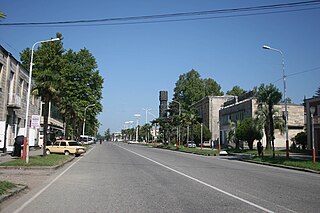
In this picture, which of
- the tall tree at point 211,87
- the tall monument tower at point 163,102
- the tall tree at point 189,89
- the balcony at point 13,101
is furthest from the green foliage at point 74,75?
the tall monument tower at point 163,102

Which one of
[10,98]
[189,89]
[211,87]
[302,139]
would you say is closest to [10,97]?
[10,98]

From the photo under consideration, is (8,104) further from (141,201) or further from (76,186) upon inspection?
(141,201)

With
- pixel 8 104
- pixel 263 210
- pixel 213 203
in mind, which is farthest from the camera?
A: pixel 8 104

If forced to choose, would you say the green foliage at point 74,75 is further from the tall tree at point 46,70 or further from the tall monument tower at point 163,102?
the tall monument tower at point 163,102

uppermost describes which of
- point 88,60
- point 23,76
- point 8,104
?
point 88,60

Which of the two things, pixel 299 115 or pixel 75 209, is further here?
pixel 299 115

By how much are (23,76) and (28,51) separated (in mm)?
23491

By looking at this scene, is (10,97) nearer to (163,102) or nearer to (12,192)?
(12,192)

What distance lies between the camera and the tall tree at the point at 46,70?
86.5 ft

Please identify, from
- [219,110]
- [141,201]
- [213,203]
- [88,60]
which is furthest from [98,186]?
[219,110]

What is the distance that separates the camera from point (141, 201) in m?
9.92

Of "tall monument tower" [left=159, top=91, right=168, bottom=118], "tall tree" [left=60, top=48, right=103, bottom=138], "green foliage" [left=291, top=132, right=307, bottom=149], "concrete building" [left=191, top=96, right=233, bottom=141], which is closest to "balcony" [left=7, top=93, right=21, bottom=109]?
"tall tree" [left=60, top=48, right=103, bottom=138]

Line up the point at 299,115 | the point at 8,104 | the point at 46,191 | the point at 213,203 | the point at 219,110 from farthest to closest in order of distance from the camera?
the point at 219,110 < the point at 299,115 < the point at 8,104 < the point at 46,191 < the point at 213,203

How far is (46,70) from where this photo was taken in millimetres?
26984
